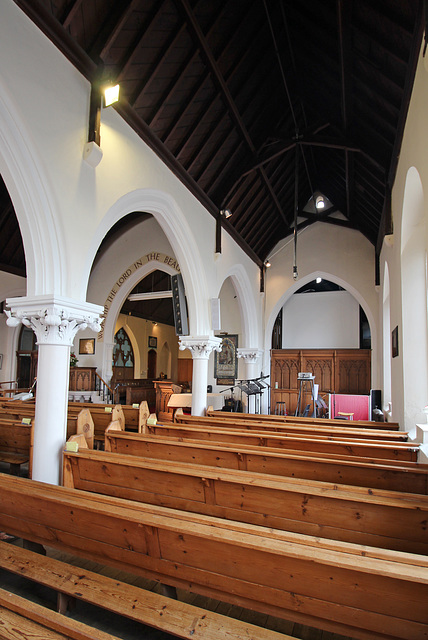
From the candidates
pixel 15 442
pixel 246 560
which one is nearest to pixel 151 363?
pixel 15 442

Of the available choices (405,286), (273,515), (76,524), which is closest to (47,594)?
(76,524)

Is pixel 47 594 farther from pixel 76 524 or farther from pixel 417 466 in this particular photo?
pixel 417 466

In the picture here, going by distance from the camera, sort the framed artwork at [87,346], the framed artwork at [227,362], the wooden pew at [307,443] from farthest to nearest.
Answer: the framed artwork at [227,362], the framed artwork at [87,346], the wooden pew at [307,443]

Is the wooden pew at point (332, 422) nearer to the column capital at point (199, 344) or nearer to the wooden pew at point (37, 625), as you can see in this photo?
the column capital at point (199, 344)

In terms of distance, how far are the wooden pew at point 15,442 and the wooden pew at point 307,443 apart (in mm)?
1272

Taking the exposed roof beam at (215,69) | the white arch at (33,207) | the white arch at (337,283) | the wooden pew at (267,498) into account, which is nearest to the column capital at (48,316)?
the white arch at (33,207)

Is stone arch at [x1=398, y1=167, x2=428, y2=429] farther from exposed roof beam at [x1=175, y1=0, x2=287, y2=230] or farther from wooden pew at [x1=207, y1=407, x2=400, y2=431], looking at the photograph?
exposed roof beam at [x1=175, y1=0, x2=287, y2=230]

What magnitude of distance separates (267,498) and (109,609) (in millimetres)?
1048

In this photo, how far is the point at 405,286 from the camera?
4547mm

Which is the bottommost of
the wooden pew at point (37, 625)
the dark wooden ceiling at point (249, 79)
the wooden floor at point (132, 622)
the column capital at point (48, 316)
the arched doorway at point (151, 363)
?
the wooden floor at point (132, 622)

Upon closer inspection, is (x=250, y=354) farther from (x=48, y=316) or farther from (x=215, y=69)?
(x=48, y=316)

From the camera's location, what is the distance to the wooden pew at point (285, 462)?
2584mm

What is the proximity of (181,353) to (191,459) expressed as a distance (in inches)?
559

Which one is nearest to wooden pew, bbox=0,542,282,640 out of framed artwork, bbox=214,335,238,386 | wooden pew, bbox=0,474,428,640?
wooden pew, bbox=0,474,428,640
